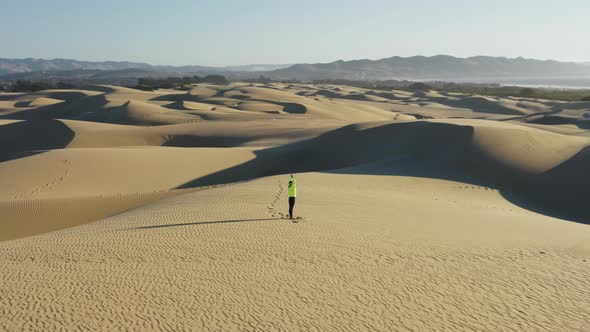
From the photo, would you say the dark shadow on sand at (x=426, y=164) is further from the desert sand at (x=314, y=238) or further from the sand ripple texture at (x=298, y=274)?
the sand ripple texture at (x=298, y=274)

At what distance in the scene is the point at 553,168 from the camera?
2027 centimetres

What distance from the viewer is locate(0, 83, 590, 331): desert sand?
20.6 ft

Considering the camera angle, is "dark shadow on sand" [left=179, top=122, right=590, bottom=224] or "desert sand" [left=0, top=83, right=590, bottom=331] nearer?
"desert sand" [left=0, top=83, right=590, bottom=331]

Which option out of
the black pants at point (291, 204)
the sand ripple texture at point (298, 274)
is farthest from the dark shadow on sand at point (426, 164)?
the black pants at point (291, 204)

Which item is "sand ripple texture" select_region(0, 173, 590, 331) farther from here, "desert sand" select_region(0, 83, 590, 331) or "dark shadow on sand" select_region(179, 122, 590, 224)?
"dark shadow on sand" select_region(179, 122, 590, 224)

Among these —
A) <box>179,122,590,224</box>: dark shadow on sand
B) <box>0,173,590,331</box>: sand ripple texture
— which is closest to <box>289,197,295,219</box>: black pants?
<box>0,173,590,331</box>: sand ripple texture

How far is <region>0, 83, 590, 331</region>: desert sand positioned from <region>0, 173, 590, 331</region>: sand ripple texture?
35 millimetres

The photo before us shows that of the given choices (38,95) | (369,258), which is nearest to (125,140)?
(369,258)

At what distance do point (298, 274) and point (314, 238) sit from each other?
213cm

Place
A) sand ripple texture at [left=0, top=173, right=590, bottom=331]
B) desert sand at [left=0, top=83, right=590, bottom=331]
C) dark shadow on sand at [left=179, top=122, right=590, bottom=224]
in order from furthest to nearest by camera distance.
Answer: dark shadow on sand at [left=179, top=122, right=590, bottom=224] → desert sand at [left=0, top=83, right=590, bottom=331] → sand ripple texture at [left=0, top=173, right=590, bottom=331]

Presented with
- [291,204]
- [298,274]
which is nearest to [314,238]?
[291,204]

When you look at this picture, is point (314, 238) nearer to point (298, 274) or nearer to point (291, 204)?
point (291, 204)

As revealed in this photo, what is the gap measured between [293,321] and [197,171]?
58.6ft

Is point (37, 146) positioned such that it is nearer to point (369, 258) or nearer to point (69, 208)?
point (69, 208)
